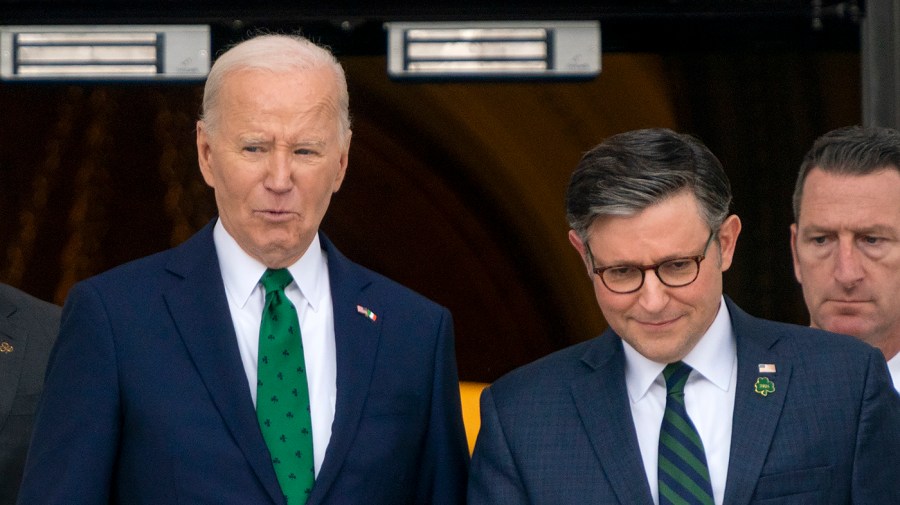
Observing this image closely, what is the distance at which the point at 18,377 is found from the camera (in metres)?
3.22

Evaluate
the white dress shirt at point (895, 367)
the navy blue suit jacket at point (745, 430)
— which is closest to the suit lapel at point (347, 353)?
the navy blue suit jacket at point (745, 430)

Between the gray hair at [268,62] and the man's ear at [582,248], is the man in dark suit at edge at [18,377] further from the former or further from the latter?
the man's ear at [582,248]

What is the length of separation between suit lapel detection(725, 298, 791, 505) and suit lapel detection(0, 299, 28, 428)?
62.5 inches

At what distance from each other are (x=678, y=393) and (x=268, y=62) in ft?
3.00

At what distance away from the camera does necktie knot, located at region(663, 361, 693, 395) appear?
2.48m

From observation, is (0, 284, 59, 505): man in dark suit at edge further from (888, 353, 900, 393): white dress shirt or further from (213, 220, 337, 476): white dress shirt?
(888, 353, 900, 393): white dress shirt

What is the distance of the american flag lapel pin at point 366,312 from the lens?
2.70 m

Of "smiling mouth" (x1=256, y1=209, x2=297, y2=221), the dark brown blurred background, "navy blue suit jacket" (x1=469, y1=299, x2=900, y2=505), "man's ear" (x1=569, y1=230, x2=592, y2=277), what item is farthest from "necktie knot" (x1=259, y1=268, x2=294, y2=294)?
the dark brown blurred background

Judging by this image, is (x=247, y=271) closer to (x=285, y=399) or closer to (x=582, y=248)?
(x=285, y=399)

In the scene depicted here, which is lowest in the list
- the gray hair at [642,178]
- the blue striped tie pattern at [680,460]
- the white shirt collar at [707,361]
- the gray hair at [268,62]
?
the blue striped tie pattern at [680,460]

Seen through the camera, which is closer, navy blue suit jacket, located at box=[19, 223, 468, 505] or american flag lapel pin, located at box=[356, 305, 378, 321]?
navy blue suit jacket, located at box=[19, 223, 468, 505]

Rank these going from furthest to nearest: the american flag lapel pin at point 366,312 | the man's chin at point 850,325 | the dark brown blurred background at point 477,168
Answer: the dark brown blurred background at point 477,168
the man's chin at point 850,325
the american flag lapel pin at point 366,312

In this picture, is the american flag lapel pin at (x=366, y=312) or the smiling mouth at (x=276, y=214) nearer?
the smiling mouth at (x=276, y=214)

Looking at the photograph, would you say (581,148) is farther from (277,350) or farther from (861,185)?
(277,350)
